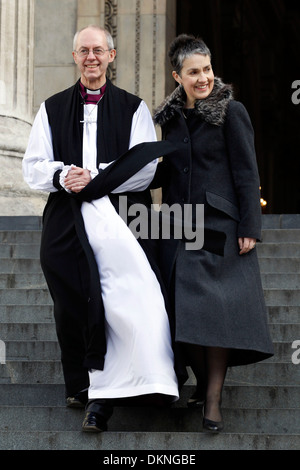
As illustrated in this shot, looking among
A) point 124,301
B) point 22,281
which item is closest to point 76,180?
point 124,301

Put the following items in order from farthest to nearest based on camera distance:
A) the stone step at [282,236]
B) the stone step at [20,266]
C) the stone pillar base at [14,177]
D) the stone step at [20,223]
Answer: the stone pillar base at [14,177]
the stone step at [20,223]
the stone step at [282,236]
the stone step at [20,266]

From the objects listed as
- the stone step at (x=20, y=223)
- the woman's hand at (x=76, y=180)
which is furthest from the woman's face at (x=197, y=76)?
the stone step at (x=20, y=223)

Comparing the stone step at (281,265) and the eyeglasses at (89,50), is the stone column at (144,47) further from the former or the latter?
the eyeglasses at (89,50)

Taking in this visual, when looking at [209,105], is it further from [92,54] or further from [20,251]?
[20,251]

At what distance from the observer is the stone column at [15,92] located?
11492 mm

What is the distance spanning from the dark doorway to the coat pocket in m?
12.1

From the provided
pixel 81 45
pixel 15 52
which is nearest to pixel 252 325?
pixel 81 45

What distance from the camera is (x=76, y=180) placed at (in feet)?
20.0

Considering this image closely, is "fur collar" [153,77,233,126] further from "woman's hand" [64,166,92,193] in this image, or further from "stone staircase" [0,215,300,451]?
"stone staircase" [0,215,300,451]

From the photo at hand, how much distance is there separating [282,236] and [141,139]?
3.60 meters

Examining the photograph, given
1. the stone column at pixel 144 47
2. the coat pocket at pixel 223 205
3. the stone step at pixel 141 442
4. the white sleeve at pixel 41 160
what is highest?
the stone column at pixel 144 47

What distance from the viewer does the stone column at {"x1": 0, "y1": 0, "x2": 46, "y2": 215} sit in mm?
11492

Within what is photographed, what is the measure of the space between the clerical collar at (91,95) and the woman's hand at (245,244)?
1.15 meters

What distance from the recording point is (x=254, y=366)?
6.91m
